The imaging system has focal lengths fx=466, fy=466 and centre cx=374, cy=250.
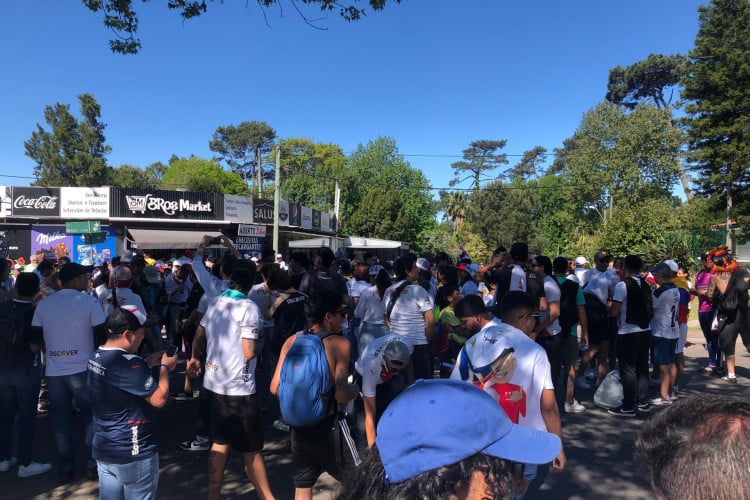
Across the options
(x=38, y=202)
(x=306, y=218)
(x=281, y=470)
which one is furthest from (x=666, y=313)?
(x=306, y=218)

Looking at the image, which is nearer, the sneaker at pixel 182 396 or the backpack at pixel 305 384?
the backpack at pixel 305 384

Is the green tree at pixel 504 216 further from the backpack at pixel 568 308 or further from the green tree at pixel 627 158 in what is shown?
the backpack at pixel 568 308

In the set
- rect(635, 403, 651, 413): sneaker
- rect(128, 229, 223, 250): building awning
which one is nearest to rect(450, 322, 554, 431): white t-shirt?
rect(635, 403, 651, 413): sneaker

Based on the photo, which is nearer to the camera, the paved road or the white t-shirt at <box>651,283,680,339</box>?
the paved road

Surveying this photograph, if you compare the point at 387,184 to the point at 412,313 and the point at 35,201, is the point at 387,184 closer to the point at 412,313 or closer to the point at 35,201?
the point at 35,201

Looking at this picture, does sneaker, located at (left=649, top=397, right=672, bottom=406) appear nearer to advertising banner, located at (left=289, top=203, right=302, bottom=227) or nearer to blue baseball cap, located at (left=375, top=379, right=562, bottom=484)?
blue baseball cap, located at (left=375, top=379, right=562, bottom=484)

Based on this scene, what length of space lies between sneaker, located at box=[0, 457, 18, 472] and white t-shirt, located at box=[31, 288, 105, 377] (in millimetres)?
1164

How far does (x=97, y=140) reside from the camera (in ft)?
177

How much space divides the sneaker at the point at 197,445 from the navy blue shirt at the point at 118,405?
7.35 feet

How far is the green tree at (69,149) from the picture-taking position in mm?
52156

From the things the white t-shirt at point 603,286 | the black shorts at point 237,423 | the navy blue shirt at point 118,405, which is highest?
the white t-shirt at point 603,286

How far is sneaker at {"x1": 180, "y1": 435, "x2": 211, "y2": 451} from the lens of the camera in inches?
186

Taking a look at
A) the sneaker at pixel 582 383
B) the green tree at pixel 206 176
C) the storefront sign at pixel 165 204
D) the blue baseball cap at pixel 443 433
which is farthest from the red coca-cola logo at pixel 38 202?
the green tree at pixel 206 176

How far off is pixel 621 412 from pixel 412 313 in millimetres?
2940
